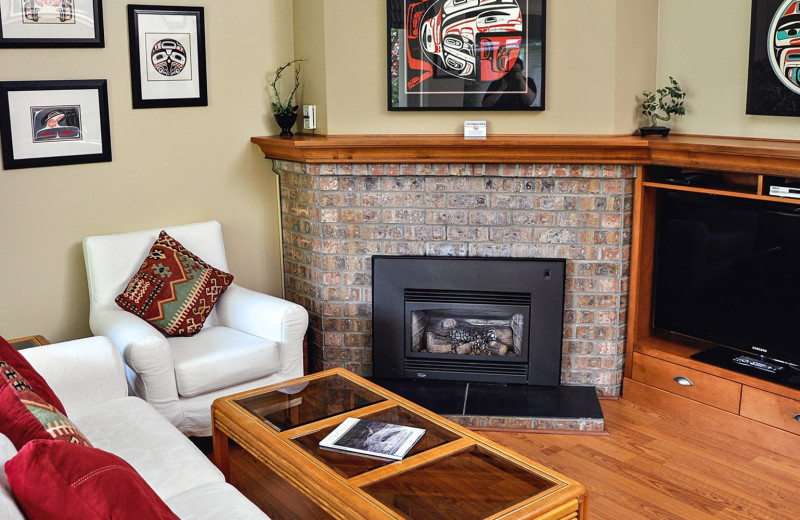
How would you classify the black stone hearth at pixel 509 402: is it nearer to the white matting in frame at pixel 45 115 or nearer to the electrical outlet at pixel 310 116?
the electrical outlet at pixel 310 116

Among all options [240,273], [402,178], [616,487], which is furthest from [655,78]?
[240,273]

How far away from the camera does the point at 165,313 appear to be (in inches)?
141

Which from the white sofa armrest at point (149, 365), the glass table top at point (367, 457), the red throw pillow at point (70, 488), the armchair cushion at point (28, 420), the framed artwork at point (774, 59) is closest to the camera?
the red throw pillow at point (70, 488)

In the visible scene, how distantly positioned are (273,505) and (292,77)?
89.1 inches

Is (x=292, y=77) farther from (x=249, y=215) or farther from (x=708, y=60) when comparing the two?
(x=708, y=60)

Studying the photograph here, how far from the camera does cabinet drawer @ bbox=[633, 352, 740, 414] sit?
3553mm

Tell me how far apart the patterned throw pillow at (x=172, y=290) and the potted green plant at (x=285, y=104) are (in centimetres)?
85

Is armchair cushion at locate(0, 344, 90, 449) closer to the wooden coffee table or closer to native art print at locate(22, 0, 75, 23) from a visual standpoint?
the wooden coffee table

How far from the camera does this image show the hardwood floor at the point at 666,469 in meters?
2.94

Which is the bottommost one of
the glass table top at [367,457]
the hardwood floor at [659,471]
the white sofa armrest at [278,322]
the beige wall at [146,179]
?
the hardwood floor at [659,471]

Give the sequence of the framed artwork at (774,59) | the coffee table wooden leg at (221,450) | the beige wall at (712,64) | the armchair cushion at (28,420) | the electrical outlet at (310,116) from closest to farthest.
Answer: the armchair cushion at (28,420), the coffee table wooden leg at (221,450), the framed artwork at (774,59), the beige wall at (712,64), the electrical outlet at (310,116)

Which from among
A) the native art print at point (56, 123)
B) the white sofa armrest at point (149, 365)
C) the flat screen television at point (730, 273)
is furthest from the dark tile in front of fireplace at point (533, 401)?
the native art print at point (56, 123)

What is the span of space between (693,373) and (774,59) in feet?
4.71

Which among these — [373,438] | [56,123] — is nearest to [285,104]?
[56,123]
